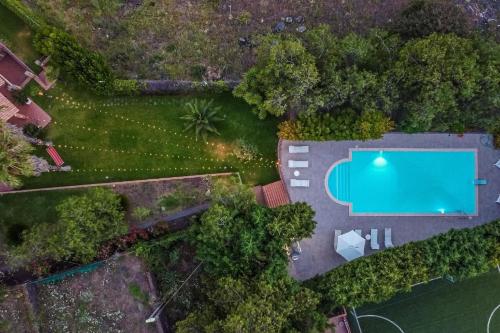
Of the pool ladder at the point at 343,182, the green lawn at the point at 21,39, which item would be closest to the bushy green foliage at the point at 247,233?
the pool ladder at the point at 343,182

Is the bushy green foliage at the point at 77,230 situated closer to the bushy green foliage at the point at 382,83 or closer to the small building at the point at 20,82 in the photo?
the small building at the point at 20,82

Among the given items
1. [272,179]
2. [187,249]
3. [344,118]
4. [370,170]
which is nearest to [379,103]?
[344,118]

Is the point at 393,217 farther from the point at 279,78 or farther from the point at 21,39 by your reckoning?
the point at 21,39

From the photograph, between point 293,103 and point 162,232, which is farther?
point 162,232

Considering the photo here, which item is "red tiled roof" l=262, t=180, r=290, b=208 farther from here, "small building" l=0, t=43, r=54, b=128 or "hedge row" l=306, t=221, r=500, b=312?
"small building" l=0, t=43, r=54, b=128

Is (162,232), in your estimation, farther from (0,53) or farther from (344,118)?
(0,53)

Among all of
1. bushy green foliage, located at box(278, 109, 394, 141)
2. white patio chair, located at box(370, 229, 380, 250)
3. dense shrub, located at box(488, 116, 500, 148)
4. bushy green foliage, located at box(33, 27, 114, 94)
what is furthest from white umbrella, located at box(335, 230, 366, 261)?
bushy green foliage, located at box(33, 27, 114, 94)
